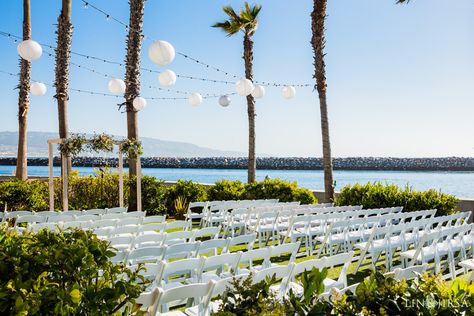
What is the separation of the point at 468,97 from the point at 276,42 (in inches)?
1509

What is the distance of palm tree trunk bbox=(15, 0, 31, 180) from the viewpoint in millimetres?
15539

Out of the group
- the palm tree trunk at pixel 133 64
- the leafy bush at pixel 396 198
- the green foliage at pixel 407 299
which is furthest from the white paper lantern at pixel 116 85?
the green foliage at pixel 407 299

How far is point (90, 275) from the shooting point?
2.23 meters

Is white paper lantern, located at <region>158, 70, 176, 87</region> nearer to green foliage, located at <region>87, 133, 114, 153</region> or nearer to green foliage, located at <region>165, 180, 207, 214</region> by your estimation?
green foliage, located at <region>87, 133, 114, 153</region>

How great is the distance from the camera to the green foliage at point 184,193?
1302 cm

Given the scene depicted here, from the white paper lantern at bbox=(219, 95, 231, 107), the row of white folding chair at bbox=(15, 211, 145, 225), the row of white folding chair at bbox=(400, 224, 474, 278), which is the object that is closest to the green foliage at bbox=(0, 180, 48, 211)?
the row of white folding chair at bbox=(15, 211, 145, 225)

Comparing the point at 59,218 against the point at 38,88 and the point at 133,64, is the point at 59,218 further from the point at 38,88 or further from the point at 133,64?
the point at 133,64

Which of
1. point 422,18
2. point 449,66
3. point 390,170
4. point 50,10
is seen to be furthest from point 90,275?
point 390,170

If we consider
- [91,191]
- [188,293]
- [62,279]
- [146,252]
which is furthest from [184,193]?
[62,279]

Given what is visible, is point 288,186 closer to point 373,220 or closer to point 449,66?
point 373,220

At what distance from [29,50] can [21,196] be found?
4.86 metres

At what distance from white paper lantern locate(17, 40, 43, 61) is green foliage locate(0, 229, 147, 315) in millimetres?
6611

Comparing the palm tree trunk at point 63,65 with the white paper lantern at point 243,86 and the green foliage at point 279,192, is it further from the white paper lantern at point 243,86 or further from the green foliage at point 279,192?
the white paper lantern at point 243,86

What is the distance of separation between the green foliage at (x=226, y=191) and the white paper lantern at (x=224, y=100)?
2.37 m
